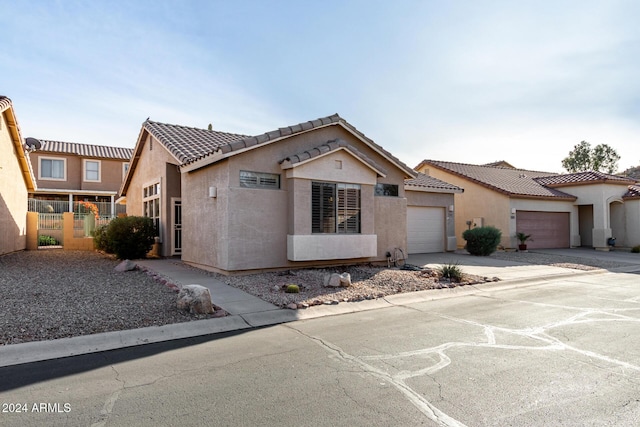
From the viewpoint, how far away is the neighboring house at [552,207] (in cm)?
2173

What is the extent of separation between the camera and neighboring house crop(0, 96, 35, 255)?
48.7ft

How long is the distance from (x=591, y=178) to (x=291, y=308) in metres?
22.5

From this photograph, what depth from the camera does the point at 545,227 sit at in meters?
23.0

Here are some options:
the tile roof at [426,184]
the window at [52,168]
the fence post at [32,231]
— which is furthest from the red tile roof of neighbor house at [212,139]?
the window at [52,168]

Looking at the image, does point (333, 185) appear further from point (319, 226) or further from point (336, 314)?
point (336, 314)

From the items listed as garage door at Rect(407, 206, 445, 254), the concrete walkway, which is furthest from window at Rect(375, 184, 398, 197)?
garage door at Rect(407, 206, 445, 254)

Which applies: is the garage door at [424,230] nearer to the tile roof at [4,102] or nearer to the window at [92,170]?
the tile roof at [4,102]

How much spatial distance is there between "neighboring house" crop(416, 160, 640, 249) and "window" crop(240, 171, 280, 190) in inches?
546

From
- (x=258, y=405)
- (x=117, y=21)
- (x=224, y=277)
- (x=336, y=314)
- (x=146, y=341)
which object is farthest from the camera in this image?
(x=224, y=277)

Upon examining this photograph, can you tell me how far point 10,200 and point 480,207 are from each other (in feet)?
74.4

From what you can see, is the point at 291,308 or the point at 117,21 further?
the point at 117,21

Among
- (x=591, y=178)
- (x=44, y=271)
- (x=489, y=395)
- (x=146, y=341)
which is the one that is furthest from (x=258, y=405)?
(x=591, y=178)

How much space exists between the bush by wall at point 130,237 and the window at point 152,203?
0.71 meters

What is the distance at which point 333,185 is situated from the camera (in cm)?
1178
